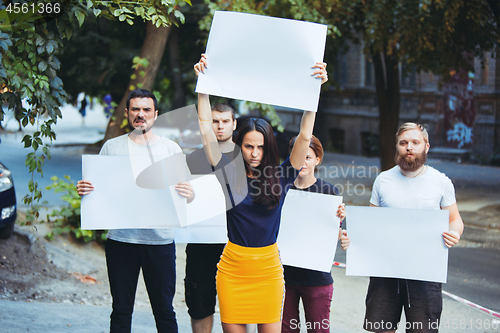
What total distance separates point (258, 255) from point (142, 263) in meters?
0.95

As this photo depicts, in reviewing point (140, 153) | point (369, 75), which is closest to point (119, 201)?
point (140, 153)

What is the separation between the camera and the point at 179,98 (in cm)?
1468

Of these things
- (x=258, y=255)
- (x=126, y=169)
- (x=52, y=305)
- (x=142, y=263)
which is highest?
(x=126, y=169)

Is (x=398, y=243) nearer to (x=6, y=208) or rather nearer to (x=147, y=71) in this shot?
(x=6, y=208)

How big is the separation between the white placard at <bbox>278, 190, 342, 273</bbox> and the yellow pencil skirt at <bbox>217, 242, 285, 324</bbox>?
1.59ft

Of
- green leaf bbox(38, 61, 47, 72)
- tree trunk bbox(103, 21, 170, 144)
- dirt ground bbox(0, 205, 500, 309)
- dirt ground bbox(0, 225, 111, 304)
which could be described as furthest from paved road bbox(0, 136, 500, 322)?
green leaf bbox(38, 61, 47, 72)

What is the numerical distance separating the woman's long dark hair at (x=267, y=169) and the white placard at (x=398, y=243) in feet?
2.08

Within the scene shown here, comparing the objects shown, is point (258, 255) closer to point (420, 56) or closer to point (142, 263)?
point (142, 263)

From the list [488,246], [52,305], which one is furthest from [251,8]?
[52,305]

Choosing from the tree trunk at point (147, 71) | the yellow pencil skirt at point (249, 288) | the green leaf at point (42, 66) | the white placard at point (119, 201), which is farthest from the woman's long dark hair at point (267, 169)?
the tree trunk at point (147, 71)

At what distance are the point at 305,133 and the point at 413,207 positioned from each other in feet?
3.08

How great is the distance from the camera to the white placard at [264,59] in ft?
9.55

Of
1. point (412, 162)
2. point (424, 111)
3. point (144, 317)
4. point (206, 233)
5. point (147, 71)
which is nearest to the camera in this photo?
point (412, 162)

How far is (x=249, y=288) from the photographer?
294 centimetres
